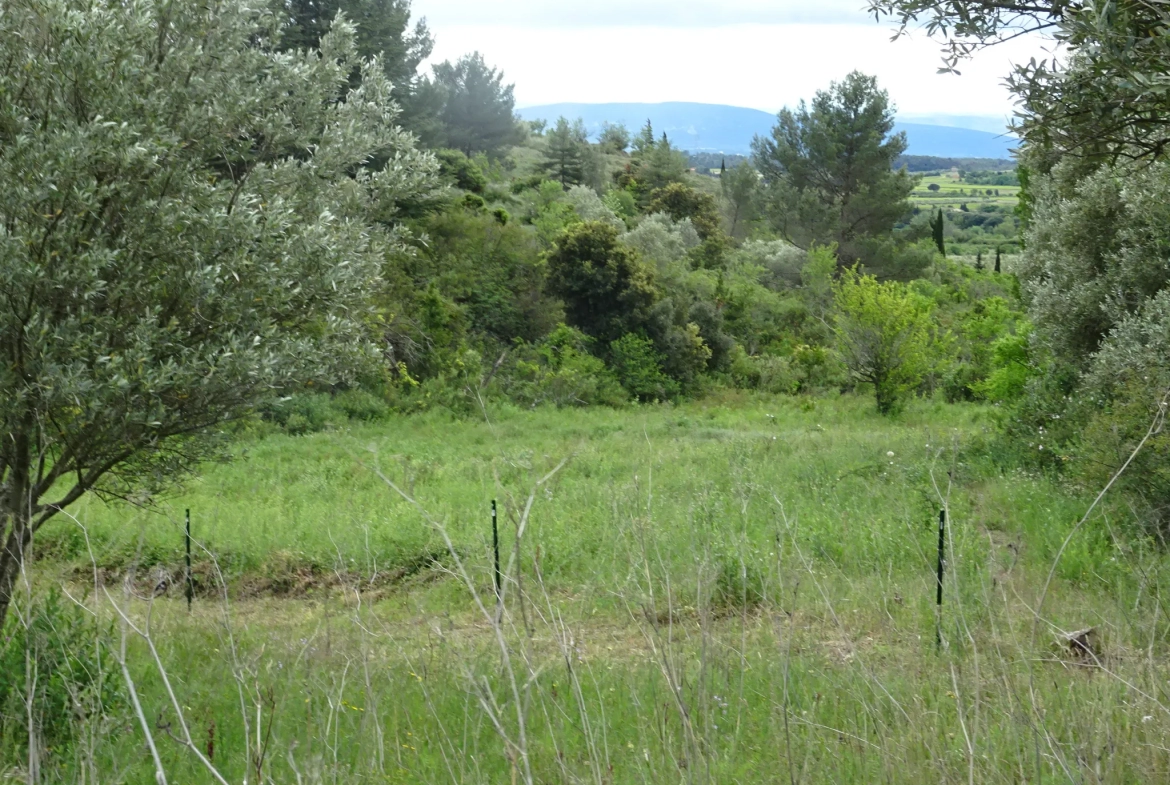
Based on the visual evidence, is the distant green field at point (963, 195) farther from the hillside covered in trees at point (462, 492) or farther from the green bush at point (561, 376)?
the hillside covered in trees at point (462, 492)

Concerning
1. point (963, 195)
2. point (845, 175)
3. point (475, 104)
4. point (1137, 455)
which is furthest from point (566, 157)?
point (963, 195)

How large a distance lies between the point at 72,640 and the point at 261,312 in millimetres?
2108

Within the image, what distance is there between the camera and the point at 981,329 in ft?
87.1

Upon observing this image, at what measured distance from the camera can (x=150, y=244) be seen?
5.30 m

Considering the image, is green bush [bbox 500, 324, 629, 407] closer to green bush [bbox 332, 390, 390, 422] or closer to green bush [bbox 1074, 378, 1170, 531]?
green bush [bbox 332, 390, 390, 422]

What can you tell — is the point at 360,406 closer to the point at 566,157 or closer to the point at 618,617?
A: the point at 618,617

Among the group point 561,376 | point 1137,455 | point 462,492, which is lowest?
point 561,376

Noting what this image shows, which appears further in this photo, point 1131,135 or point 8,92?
point 1131,135

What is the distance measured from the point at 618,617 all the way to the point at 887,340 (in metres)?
17.1

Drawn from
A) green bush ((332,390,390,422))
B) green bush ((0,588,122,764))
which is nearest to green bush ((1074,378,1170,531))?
green bush ((0,588,122,764))

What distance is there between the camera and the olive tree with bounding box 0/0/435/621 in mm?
4875

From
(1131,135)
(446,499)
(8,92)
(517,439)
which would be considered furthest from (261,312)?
Result: (517,439)

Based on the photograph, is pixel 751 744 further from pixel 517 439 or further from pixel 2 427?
pixel 517 439

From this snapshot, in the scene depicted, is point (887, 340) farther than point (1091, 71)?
Yes
